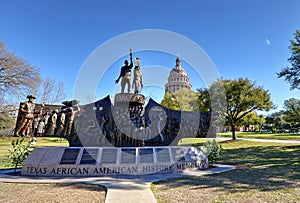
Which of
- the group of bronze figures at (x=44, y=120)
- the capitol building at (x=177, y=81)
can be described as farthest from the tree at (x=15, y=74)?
the capitol building at (x=177, y=81)

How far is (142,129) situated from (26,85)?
17510 mm

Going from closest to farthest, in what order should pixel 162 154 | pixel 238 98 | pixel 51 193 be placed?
pixel 51 193
pixel 162 154
pixel 238 98

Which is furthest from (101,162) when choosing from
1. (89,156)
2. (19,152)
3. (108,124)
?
(19,152)

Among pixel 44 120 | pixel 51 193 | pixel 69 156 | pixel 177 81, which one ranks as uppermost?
pixel 177 81

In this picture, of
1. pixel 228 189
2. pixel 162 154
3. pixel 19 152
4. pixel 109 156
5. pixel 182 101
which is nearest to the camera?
pixel 228 189

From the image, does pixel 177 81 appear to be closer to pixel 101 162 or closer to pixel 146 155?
pixel 146 155

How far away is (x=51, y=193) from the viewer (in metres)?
5.72

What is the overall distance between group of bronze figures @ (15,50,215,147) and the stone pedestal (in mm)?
1529

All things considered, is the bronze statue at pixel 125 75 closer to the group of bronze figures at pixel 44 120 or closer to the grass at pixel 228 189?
the group of bronze figures at pixel 44 120

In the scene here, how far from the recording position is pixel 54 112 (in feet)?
34.2

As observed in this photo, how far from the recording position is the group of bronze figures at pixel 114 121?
10172mm

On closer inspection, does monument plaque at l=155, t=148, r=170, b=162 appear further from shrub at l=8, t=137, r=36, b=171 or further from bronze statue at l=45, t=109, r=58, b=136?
shrub at l=8, t=137, r=36, b=171

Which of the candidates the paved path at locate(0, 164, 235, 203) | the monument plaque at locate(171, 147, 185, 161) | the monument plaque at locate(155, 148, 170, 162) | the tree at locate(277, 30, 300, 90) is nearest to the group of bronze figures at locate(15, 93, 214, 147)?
the monument plaque at locate(155, 148, 170, 162)

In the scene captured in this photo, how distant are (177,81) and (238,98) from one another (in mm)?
57500
